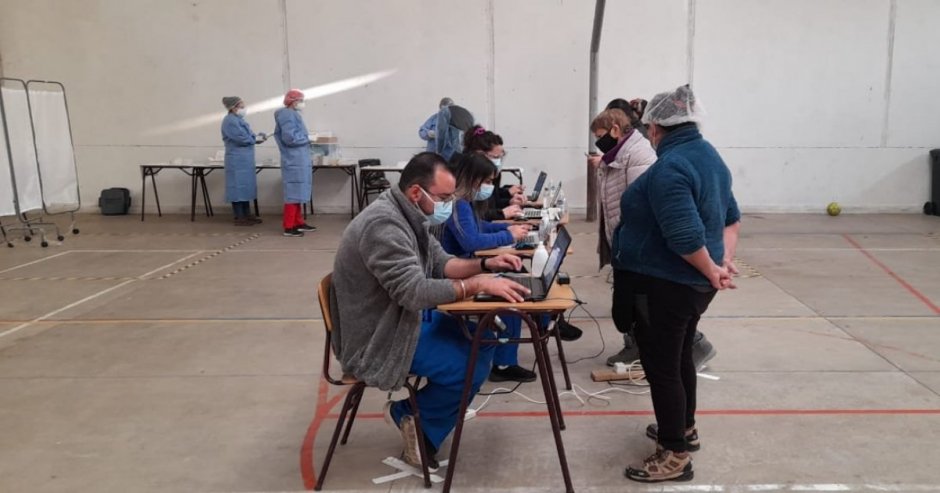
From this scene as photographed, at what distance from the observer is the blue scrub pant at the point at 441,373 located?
103 inches

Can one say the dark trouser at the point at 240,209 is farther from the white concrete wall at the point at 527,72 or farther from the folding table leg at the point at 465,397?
the folding table leg at the point at 465,397

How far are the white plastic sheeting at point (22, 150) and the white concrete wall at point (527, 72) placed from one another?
2100mm

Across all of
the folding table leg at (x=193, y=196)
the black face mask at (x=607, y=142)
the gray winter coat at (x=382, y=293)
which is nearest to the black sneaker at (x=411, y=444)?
the gray winter coat at (x=382, y=293)

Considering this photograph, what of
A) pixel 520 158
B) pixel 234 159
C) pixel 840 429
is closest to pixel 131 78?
pixel 234 159

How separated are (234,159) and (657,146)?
7.42m

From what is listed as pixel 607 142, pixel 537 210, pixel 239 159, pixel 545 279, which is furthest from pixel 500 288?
pixel 239 159

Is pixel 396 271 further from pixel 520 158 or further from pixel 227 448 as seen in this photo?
pixel 520 158

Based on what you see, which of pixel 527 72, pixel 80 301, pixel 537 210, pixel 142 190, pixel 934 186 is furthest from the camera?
pixel 142 190

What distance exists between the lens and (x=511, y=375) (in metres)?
3.79

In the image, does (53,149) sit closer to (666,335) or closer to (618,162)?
(618,162)

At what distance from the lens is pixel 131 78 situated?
9930 mm

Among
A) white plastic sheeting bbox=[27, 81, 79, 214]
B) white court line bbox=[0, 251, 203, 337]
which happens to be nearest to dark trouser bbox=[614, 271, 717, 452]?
white court line bbox=[0, 251, 203, 337]

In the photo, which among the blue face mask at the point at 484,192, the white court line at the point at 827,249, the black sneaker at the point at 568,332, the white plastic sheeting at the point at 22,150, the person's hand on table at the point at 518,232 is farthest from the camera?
the white plastic sheeting at the point at 22,150

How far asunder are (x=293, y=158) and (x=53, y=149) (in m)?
2.87
